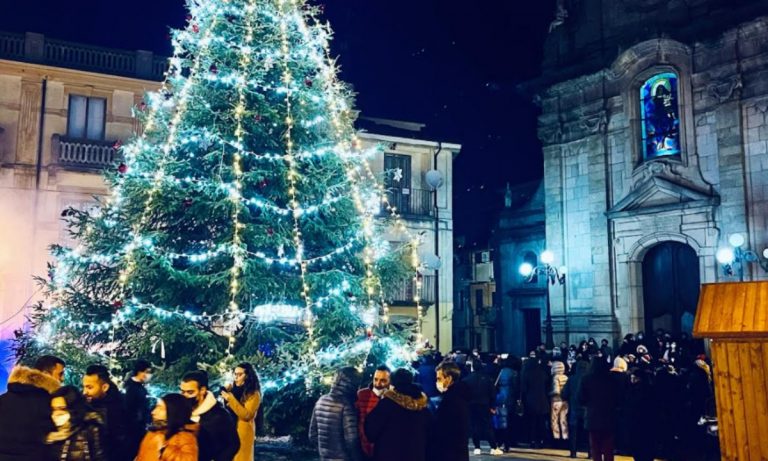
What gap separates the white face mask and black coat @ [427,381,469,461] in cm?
300

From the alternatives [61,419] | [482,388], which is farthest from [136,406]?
[482,388]

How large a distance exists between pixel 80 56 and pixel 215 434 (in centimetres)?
2077

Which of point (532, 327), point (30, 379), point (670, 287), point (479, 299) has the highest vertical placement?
point (479, 299)

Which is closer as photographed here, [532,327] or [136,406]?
[136,406]

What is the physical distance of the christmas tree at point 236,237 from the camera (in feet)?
35.7

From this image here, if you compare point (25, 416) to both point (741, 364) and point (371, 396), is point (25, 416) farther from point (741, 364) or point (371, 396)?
point (741, 364)

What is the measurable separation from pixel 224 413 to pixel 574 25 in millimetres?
23315

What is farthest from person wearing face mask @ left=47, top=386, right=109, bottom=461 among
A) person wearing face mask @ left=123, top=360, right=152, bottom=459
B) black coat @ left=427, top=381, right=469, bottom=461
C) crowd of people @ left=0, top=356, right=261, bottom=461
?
black coat @ left=427, top=381, right=469, bottom=461

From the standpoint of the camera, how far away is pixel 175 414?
195 inches

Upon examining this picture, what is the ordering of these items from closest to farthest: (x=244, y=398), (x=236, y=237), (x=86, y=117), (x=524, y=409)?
(x=244, y=398) < (x=236, y=237) < (x=524, y=409) < (x=86, y=117)

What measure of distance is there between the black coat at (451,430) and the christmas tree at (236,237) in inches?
192

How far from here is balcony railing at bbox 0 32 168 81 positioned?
22.2 metres

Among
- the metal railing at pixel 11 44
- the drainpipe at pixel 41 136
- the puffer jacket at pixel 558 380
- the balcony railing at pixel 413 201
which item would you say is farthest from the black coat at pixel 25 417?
the balcony railing at pixel 413 201

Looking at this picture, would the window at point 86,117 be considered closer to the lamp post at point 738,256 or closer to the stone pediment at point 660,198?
the stone pediment at point 660,198
